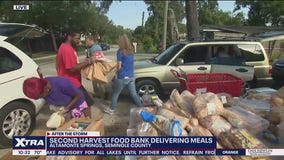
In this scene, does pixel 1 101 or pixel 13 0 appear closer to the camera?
pixel 1 101

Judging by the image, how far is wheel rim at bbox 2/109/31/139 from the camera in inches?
217

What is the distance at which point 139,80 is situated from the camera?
8586 millimetres

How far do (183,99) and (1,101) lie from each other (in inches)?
111

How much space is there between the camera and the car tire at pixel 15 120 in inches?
213

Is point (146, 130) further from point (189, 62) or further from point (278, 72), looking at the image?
point (278, 72)

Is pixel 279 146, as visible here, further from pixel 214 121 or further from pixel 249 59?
pixel 249 59

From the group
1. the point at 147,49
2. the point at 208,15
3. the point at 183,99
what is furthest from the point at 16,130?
the point at 208,15

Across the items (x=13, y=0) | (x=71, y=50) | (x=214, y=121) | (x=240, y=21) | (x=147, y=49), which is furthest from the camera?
(x=240, y=21)

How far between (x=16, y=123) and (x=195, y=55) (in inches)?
191

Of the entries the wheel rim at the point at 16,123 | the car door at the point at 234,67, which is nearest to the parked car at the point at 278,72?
the car door at the point at 234,67

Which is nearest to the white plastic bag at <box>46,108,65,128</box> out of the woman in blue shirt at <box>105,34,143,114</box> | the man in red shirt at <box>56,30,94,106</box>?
the man in red shirt at <box>56,30,94,106</box>

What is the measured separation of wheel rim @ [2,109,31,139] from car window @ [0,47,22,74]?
699 mm

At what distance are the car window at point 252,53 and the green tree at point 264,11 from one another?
4914 centimetres

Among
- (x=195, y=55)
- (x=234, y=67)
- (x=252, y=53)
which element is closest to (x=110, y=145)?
(x=234, y=67)
